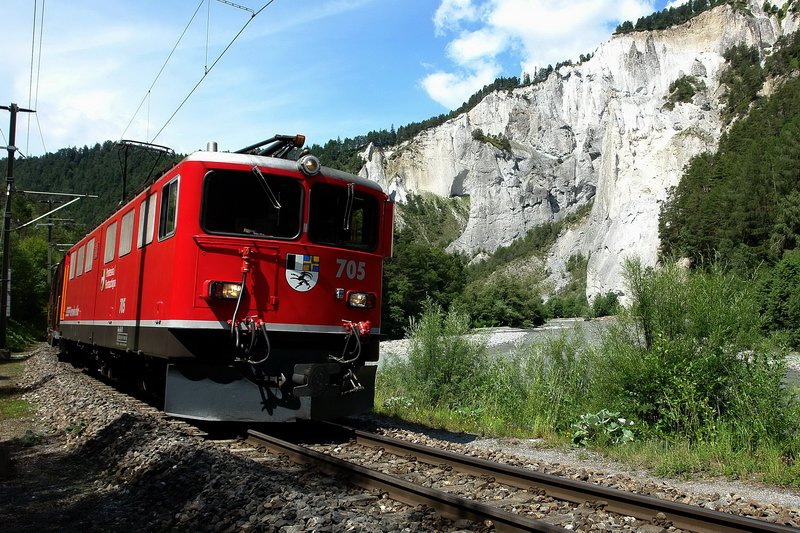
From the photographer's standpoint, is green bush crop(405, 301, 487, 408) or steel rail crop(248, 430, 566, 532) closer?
steel rail crop(248, 430, 566, 532)

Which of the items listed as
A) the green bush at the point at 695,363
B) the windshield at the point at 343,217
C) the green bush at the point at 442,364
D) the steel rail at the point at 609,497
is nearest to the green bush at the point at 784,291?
the green bush at the point at 442,364

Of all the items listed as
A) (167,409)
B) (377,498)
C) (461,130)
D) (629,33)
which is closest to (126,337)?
(167,409)

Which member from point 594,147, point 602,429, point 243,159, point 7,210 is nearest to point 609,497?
point 602,429

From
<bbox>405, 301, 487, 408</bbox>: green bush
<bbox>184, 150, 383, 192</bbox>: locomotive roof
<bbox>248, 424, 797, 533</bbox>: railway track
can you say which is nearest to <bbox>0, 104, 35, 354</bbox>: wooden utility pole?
<bbox>405, 301, 487, 408</bbox>: green bush

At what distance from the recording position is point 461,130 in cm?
18112

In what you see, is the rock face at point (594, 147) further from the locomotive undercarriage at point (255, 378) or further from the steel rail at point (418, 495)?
the steel rail at point (418, 495)

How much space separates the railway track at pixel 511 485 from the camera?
4.63m

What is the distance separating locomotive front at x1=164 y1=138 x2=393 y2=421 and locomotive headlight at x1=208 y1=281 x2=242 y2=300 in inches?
0.5

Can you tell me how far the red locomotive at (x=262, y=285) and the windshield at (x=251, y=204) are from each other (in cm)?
1

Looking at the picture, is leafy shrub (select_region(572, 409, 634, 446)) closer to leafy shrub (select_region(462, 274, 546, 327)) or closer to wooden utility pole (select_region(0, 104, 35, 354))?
wooden utility pole (select_region(0, 104, 35, 354))

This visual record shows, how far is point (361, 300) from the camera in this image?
344 inches

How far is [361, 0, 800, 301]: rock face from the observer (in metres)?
93.4

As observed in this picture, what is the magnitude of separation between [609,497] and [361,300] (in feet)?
14.1

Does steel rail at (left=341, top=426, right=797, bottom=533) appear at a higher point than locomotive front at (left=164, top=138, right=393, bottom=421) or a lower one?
lower
